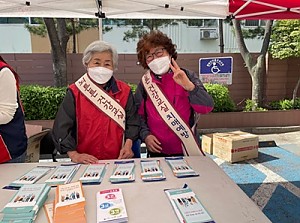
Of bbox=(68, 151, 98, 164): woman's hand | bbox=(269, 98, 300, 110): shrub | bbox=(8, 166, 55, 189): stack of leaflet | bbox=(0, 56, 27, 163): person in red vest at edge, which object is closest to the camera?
bbox=(8, 166, 55, 189): stack of leaflet

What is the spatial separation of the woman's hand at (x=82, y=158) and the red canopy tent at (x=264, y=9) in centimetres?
221

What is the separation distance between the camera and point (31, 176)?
50.2 inches

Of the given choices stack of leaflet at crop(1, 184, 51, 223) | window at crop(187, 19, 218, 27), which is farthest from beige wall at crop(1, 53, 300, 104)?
stack of leaflet at crop(1, 184, 51, 223)

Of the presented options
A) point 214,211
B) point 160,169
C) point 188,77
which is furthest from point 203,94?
point 214,211

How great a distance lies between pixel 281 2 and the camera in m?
2.79

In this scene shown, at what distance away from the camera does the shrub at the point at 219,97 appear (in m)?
5.62

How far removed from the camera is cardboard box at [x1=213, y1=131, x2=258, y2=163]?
3.82m

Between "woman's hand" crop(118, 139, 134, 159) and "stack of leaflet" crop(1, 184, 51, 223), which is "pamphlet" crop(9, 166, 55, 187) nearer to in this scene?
"stack of leaflet" crop(1, 184, 51, 223)

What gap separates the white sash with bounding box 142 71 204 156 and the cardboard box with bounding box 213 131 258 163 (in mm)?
2270

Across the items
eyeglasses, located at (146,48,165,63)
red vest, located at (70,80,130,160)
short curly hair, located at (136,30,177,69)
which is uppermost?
short curly hair, located at (136,30,177,69)

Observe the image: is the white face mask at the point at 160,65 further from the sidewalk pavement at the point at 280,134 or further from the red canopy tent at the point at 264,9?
the sidewalk pavement at the point at 280,134

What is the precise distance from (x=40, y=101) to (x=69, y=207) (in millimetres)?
4411

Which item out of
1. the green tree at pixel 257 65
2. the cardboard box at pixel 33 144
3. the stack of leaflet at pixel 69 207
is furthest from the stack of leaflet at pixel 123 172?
the green tree at pixel 257 65

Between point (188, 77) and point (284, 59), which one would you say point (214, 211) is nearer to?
point (188, 77)
